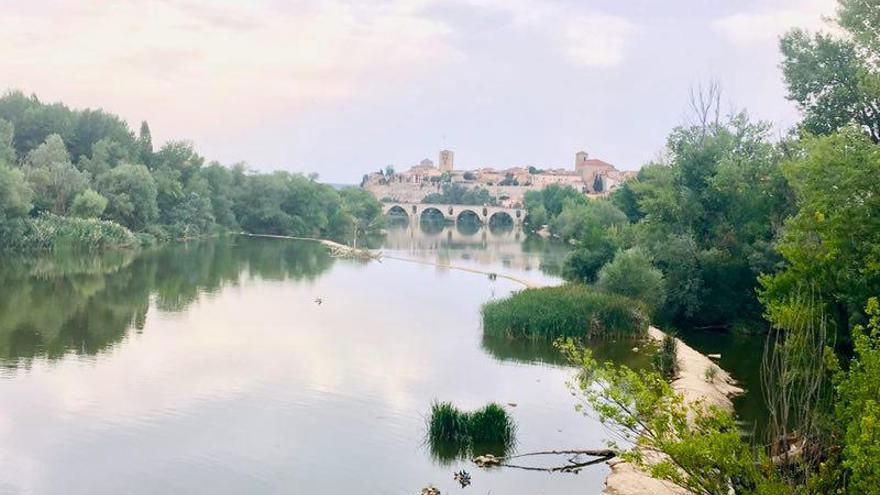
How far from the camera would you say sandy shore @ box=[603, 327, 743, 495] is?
41.6 ft

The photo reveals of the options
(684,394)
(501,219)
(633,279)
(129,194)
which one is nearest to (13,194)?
(129,194)

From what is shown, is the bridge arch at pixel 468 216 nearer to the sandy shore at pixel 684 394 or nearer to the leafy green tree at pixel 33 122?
the leafy green tree at pixel 33 122

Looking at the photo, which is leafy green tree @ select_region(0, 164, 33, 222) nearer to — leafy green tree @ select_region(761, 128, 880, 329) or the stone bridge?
leafy green tree @ select_region(761, 128, 880, 329)

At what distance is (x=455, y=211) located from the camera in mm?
131750

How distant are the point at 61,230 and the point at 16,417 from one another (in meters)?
35.6

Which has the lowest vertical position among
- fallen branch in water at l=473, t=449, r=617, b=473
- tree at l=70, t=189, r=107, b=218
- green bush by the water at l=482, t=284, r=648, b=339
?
fallen branch in water at l=473, t=449, r=617, b=473

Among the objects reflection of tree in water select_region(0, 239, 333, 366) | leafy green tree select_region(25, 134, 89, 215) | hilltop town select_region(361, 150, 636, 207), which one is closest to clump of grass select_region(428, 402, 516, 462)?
reflection of tree in water select_region(0, 239, 333, 366)

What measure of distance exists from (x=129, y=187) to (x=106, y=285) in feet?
77.2

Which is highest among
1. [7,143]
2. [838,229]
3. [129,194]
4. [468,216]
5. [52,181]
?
[7,143]

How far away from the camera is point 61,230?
48000 millimetres

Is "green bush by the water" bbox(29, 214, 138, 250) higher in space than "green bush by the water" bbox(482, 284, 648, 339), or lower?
higher

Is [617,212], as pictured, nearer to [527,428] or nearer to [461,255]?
[461,255]

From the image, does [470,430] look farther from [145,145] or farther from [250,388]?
[145,145]

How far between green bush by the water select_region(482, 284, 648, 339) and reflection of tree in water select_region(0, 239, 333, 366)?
1028cm
